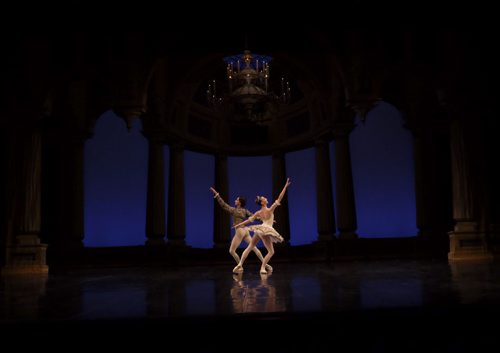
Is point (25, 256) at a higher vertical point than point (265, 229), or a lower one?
lower

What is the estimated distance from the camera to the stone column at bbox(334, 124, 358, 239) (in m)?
16.3

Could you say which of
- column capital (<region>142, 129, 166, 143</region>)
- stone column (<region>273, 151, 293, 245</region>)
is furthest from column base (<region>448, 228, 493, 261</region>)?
column capital (<region>142, 129, 166, 143</region>)

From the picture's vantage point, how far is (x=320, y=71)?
61.3ft

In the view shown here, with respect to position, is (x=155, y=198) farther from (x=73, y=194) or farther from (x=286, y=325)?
(x=286, y=325)

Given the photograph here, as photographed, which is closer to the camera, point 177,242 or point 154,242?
point 154,242

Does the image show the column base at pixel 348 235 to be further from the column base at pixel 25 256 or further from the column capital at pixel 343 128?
the column base at pixel 25 256

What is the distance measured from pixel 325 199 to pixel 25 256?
33.7 ft

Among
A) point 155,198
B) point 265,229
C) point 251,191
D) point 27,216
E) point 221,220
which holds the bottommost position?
point 265,229

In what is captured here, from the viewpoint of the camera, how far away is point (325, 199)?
59.8ft

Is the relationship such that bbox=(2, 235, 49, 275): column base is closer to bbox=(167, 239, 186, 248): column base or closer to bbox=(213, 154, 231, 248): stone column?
bbox=(167, 239, 186, 248): column base

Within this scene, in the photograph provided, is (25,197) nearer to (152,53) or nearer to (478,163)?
(152,53)

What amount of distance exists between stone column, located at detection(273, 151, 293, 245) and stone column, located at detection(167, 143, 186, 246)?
382 centimetres

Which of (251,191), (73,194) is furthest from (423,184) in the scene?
(73,194)

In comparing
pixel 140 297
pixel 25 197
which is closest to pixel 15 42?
pixel 25 197
